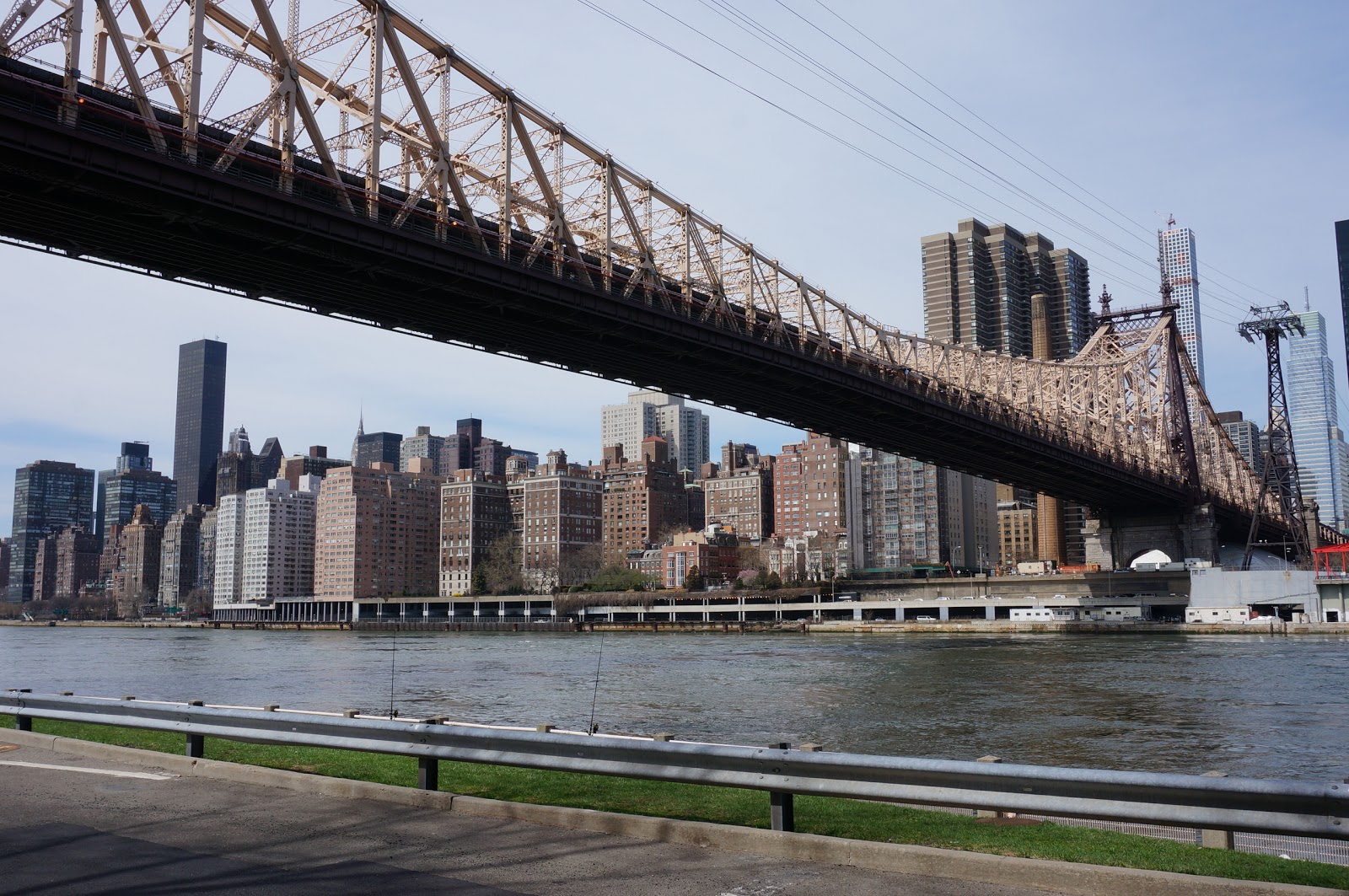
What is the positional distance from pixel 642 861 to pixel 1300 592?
10227 centimetres

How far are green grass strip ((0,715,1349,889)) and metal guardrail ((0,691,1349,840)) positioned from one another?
423 mm

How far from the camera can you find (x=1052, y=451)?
288 feet

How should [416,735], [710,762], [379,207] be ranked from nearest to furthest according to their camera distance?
[710,762] → [416,735] → [379,207]

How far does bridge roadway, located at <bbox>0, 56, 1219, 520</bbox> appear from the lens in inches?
1185

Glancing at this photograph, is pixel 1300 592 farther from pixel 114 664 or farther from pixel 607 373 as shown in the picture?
pixel 114 664

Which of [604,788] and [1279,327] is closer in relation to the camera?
[604,788]

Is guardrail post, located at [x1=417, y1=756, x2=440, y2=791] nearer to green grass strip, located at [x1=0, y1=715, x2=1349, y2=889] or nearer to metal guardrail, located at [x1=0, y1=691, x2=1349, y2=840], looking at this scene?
metal guardrail, located at [x1=0, y1=691, x2=1349, y2=840]

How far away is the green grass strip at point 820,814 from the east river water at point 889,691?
8.32 meters

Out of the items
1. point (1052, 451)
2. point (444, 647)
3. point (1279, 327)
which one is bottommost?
point (444, 647)

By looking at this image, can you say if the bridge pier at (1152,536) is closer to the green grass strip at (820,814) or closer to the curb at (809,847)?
the green grass strip at (820,814)

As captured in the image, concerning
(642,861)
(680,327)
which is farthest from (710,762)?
(680,327)

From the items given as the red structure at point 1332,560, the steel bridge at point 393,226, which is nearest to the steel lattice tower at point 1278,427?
the red structure at point 1332,560

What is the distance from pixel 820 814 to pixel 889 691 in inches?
1211

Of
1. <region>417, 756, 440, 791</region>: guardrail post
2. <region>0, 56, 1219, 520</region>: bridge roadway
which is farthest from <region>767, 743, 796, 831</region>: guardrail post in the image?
<region>0, 56, 1219, 520</region>: bridge roadway
